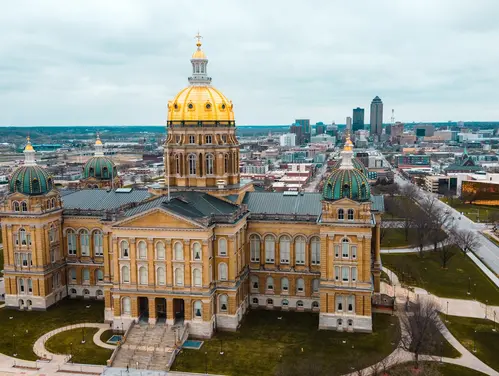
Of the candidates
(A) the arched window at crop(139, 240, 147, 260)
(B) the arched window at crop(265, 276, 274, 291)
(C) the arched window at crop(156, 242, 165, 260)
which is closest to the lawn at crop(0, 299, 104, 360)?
(A) the arched window at crop(139, 240, 147, 260)

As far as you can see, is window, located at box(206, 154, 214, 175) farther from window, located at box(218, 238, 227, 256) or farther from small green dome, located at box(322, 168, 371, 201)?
small green dome, located at box(322, 168, 371, 201)

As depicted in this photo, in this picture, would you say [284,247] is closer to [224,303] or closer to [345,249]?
[345,249]

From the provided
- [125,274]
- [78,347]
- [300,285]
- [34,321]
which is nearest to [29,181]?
[34,321]

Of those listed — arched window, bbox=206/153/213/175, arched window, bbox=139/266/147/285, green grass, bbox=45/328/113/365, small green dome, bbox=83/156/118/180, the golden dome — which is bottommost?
green grass, bbox=45/328/113/365

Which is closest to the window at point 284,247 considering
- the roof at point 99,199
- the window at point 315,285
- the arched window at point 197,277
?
the window at point 315,285

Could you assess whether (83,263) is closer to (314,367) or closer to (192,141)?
(192,141)

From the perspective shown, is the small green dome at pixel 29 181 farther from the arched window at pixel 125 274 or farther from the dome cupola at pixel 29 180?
the arched window at pixel 125 274
